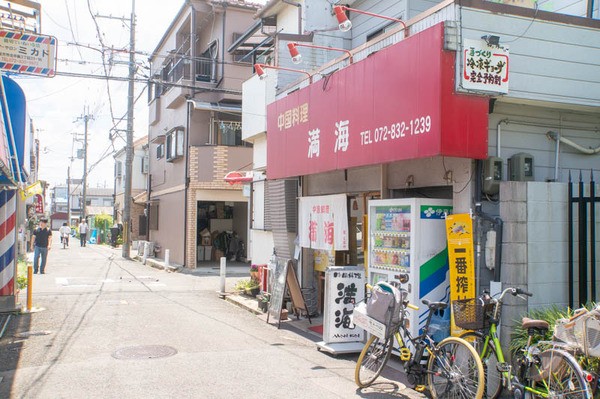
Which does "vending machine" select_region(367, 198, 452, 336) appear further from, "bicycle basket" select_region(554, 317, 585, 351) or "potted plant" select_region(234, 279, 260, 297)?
"potted plant" select_region(234, 279, 260, 297)

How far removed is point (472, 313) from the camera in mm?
5715

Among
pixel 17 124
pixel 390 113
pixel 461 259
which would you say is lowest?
pixel 461 259

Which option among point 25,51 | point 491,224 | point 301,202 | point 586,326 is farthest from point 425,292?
point 25,51

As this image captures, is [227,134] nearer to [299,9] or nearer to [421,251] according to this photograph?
[299,9]

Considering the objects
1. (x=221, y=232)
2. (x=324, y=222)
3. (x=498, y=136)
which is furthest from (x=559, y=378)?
(x=221, y=232)

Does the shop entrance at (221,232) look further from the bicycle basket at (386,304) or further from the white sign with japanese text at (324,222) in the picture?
the bicycle basket at (386,304)

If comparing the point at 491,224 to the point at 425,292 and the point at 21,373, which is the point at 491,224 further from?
the point at 21,373

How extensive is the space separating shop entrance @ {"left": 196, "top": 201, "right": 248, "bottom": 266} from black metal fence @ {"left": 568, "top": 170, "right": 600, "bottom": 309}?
19.7 metres

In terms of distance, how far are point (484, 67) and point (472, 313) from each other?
3.00 m

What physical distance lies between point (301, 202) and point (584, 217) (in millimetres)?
5833

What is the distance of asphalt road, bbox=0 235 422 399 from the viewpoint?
20.5ft

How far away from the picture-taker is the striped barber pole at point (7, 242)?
36.4ft

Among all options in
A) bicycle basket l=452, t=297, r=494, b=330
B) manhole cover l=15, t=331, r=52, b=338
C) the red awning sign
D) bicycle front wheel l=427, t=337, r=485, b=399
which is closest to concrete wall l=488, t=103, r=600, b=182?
bicycle basket l=452, t=297, r=494, b=330

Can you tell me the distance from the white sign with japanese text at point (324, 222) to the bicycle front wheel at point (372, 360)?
3.18 m
